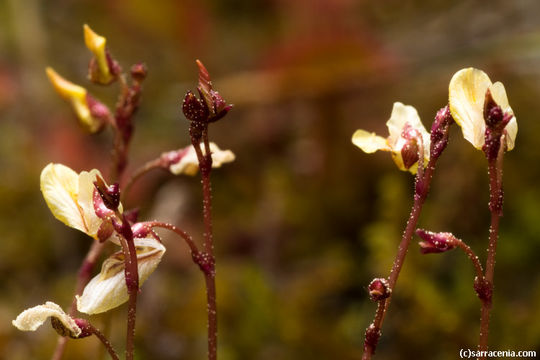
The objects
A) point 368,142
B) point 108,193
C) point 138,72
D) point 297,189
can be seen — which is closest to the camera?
point 108,193

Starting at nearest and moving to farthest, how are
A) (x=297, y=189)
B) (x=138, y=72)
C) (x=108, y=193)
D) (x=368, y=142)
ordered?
(x=108, y=193) < (x=368, y=142) < (x=138, y=72) < (x=297, y=189)

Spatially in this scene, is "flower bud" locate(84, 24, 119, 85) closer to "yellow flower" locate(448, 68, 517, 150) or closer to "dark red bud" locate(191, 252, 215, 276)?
"dark red bud" locate(191, 252, 215, 276)

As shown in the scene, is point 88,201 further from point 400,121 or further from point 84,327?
point 400,121

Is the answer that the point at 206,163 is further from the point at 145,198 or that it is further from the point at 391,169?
the point at 145,198

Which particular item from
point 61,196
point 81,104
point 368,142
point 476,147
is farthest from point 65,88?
point 476,147

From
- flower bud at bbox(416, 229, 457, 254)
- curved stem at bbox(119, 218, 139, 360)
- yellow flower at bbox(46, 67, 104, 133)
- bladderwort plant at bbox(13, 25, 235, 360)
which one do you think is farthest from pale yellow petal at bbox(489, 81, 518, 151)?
yellow flower at bbox(46, 67, 104, 133)

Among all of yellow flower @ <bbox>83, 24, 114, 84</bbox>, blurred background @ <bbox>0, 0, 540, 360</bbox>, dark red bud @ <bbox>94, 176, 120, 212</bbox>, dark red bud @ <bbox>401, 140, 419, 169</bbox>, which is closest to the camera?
dark red bud @ <bbox>94, 176, 120, 212</bbox>
